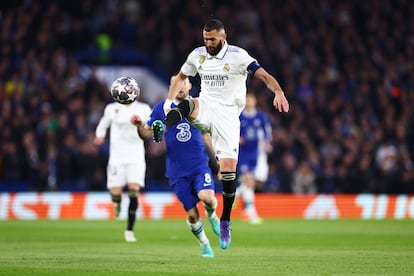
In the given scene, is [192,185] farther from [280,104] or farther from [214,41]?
[280,104]

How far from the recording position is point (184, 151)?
1371cm

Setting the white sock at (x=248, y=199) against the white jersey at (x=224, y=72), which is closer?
the white jersey at (x=224, y=72)

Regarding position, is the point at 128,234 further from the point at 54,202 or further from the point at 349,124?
the point at 349,124

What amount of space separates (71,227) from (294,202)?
7377 millimetres

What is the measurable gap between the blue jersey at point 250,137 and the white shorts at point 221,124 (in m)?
9.67

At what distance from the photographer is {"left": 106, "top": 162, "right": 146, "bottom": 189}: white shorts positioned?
1631 centimetres

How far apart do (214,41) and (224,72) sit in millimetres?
405

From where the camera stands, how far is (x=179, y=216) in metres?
24.6

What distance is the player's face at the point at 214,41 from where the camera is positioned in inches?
460

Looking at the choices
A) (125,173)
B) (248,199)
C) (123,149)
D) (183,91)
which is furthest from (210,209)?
(248,199)

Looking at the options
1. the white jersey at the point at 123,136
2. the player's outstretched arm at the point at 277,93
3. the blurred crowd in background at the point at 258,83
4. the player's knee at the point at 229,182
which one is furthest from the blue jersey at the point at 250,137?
the player's outstretched arm at the point at 277,93

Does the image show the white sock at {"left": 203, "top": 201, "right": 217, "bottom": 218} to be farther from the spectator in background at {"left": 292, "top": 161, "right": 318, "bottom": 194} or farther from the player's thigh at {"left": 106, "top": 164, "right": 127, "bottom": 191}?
the spectator in background at {"left": 292, "top": 161, "right": 318, "bottom": 194}

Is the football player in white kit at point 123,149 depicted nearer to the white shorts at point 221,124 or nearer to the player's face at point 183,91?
the player's face at point 183,91

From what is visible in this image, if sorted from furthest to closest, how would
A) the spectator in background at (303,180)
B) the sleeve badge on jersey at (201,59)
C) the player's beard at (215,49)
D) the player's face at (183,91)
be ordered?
the spectator in background at (303,180) < the player's face at (183,91) < the sleeve badge on jersey at (201,59) < the player's beard at (215,49)
